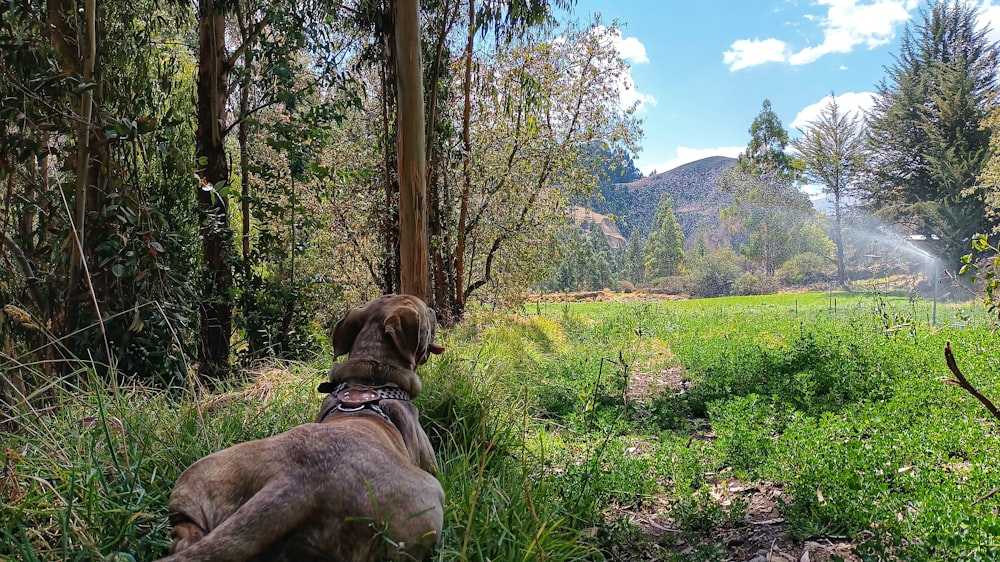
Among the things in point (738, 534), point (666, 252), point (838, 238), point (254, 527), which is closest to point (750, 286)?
point (838, 238)

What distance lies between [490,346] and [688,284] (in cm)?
4073

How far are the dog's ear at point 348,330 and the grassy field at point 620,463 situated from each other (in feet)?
2.44

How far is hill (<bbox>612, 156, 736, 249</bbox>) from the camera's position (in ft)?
223

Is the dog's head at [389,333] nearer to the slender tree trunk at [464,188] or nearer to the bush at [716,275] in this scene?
the slender tree trunk at [464,188]

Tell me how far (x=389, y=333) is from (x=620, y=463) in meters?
1.78

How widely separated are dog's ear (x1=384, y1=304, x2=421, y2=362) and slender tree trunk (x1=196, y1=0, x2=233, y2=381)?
341cm

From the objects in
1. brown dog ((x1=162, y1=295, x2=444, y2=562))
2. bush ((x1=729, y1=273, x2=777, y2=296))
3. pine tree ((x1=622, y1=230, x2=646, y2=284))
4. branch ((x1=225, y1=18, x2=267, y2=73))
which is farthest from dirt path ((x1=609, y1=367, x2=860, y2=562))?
pine tree ((x1=622, y1=230, x2=646, y2=284))

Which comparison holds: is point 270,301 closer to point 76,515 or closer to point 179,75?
point 179,75

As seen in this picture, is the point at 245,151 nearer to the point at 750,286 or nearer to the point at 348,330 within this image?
the point at 348,330

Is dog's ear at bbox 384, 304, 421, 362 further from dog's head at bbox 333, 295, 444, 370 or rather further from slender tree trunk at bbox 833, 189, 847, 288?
slender tree trunk at bbox 833, 189, 847, 288

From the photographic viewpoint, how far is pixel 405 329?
2.62 m

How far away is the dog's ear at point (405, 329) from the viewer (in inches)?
102

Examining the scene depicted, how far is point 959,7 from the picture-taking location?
31.0 meters

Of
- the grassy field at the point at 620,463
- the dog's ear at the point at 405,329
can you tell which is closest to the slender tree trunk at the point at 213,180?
the grassy field at the point at 620,463
